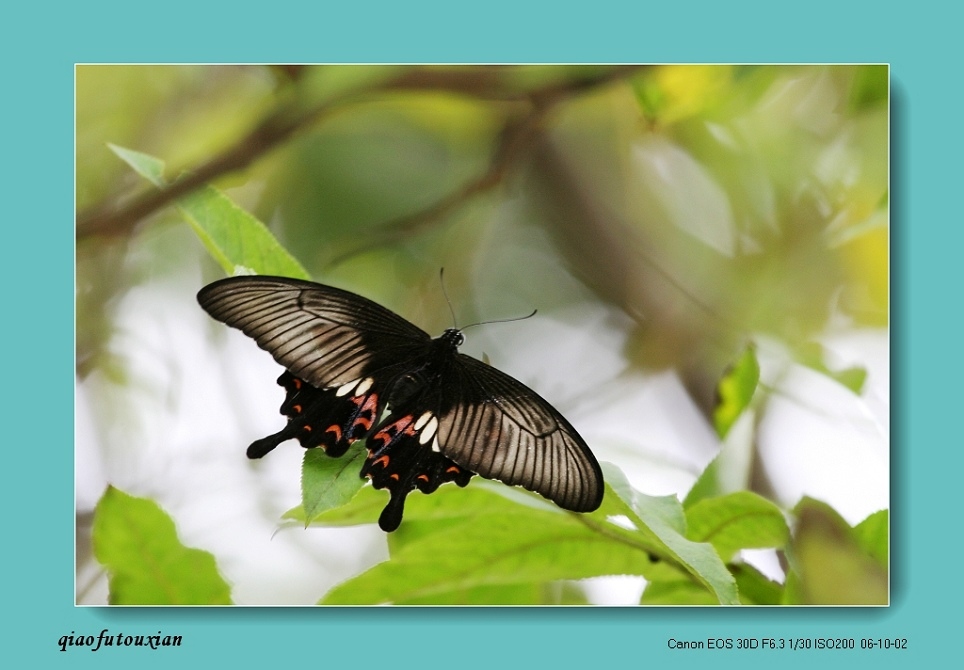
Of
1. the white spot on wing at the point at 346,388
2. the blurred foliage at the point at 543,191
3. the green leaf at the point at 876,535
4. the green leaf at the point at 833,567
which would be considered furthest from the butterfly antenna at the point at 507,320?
the green leaf at the point at 876,535

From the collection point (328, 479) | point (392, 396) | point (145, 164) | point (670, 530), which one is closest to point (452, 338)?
point (392, 396)

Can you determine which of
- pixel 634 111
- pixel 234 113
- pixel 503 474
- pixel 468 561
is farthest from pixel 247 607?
pixel 634 111

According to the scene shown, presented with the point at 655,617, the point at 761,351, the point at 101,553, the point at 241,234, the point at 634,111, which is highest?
the point at 634,111

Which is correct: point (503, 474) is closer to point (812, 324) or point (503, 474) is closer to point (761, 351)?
point (761, 351)

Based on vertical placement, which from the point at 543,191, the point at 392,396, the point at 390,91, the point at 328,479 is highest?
the point at 390,91

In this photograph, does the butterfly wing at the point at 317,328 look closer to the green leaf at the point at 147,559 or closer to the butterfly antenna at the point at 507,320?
the butterfly antenna at the point at 507,320

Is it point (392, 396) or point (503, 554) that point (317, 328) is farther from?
point (503, 554)

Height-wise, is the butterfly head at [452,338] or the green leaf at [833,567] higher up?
the butterfly head at [452,338]

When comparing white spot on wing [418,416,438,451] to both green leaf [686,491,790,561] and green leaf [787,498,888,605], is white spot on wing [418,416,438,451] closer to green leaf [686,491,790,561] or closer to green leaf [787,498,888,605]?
green leaf [686,491,790,561]
